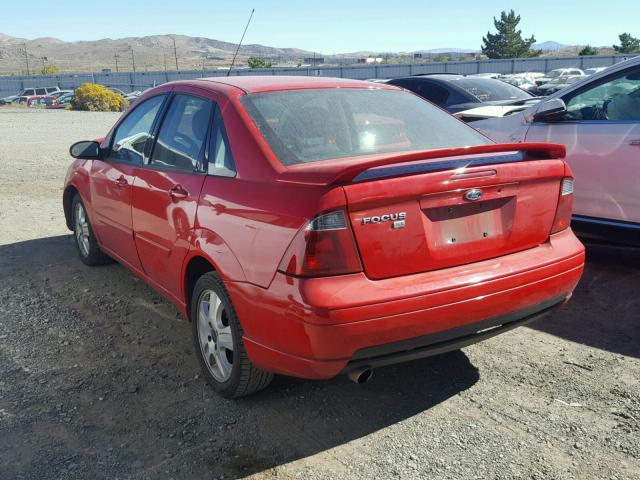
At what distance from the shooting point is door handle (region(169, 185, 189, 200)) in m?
3.68

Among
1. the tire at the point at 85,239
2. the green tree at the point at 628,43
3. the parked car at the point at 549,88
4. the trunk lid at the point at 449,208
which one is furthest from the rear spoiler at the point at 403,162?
the green tree at the point at 628,43

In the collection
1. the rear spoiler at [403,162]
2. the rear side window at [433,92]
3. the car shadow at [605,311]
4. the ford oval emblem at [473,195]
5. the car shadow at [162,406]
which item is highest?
the rear side window at [433,92]

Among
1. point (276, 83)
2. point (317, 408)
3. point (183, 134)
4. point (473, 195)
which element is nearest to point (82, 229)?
point (183, 134)

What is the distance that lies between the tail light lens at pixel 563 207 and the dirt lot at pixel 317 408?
875mm

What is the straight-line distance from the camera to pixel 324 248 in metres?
2.79

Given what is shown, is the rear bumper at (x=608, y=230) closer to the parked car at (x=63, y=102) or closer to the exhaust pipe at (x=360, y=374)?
the exhaust pipe at (x=360, y=374)

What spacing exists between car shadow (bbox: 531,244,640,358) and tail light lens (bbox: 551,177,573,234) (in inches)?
40.6

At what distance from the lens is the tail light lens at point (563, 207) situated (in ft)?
11.5

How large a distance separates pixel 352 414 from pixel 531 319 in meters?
1.06

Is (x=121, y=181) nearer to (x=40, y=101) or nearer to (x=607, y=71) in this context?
(x=607, y=71)

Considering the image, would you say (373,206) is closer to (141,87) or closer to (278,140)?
(278,140)

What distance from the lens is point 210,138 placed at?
3643mm

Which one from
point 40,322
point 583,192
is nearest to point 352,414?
point 40,322

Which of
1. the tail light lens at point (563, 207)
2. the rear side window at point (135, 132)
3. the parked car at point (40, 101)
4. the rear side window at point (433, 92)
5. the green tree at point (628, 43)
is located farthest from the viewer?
the green tree at point (628, 43)
